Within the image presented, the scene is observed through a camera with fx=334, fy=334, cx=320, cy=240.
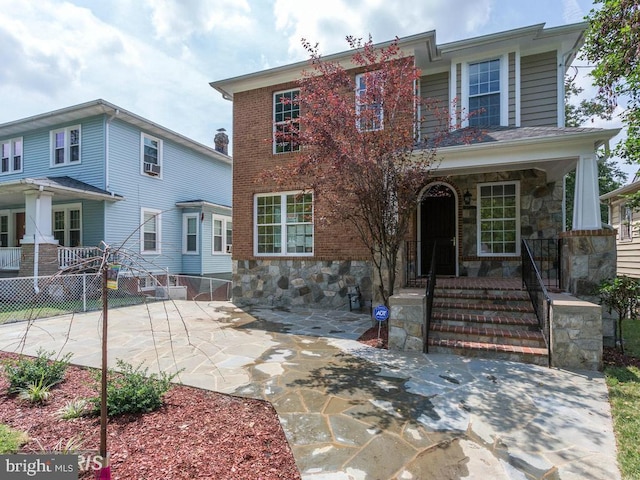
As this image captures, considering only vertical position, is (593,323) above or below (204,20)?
below

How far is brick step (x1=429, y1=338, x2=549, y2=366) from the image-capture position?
15.5 feet

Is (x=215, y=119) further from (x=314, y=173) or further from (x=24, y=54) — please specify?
(x=314, y=173)

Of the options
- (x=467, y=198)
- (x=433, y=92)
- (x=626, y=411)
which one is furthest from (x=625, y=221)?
(x=626, y=411)

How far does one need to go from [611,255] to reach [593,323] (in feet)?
5.60

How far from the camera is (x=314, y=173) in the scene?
5699mm

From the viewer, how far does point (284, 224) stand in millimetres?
9555

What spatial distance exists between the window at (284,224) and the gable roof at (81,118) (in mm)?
6800

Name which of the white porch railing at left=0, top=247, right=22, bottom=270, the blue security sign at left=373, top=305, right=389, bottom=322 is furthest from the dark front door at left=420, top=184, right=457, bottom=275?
the white porch railing at left=0, top=247, right=22, bottom=270

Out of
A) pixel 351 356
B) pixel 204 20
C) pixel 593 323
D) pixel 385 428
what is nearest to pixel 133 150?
pixel 204 20

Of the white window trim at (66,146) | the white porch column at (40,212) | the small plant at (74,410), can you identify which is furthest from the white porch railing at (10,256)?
the small plant at (74,410)

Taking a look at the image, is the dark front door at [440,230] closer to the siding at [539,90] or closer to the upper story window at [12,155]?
the siding at [539,90]

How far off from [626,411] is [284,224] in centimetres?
775

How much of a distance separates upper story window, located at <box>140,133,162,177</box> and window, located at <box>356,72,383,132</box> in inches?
449

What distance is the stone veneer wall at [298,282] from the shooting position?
866 centimetres
